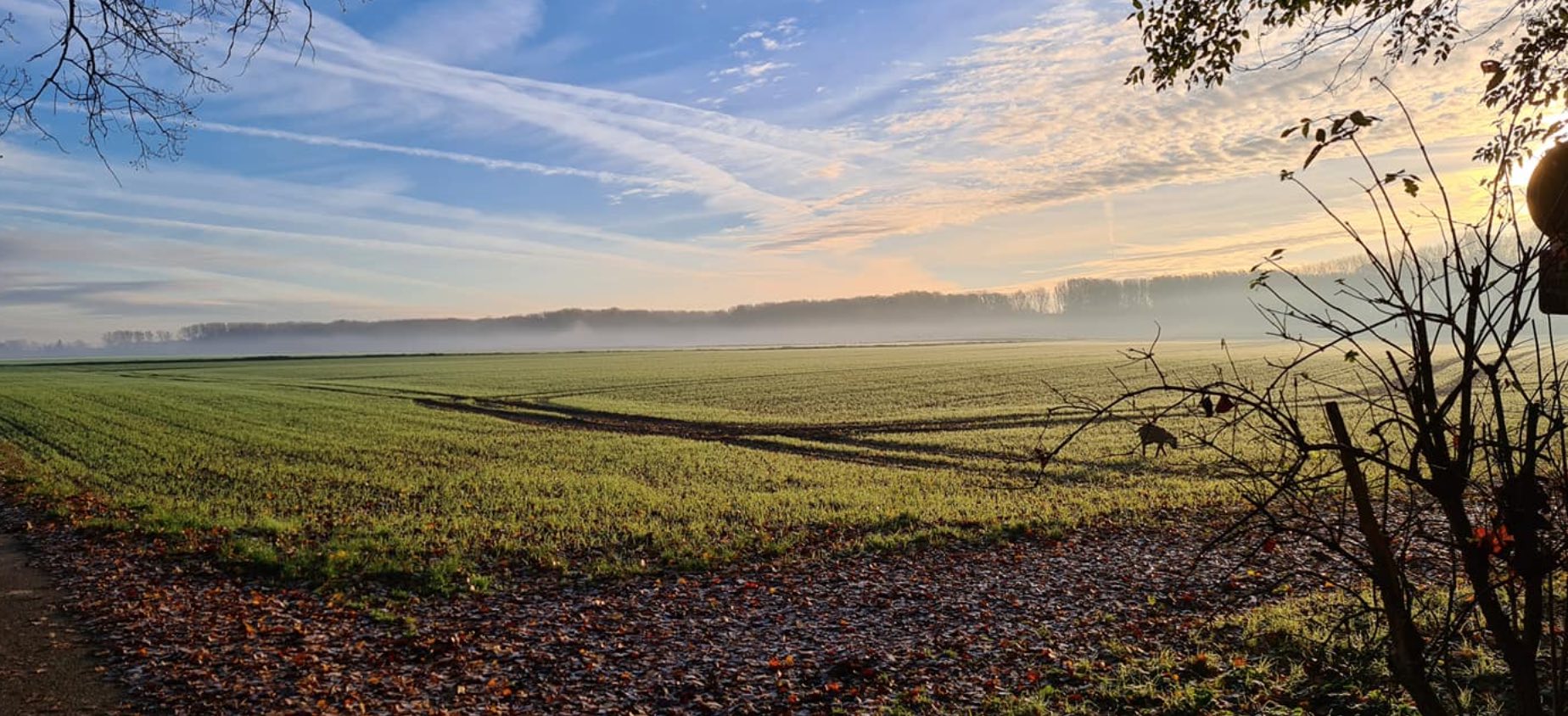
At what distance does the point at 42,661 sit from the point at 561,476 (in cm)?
1407

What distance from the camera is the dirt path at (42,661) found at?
8742 mm

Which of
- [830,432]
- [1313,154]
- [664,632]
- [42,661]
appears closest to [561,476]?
[664,632]

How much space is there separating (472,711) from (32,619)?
25.1 ft

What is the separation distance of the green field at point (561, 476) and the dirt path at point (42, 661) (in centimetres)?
286

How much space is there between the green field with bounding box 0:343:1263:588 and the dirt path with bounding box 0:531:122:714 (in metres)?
2.86

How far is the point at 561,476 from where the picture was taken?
2372cm

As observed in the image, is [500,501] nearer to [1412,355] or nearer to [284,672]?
[284,672]

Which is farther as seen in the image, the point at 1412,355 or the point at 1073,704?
the point at 1073,704

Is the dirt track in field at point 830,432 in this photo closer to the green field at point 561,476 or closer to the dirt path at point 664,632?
the green field at point 561,476

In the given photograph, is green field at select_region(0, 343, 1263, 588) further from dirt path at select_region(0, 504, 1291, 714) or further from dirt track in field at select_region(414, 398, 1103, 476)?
dirt path at select_region(0, 504, 1291, 714)

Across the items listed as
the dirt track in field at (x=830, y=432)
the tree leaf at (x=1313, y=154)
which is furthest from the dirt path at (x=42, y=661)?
the dirt track in field at (x=830, y=432)

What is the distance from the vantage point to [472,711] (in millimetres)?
8547

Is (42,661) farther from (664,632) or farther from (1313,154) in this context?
(1313,154)

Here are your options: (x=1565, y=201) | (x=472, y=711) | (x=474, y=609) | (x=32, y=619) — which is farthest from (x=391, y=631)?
(x=1565, y=201)
